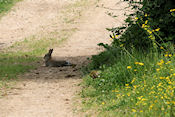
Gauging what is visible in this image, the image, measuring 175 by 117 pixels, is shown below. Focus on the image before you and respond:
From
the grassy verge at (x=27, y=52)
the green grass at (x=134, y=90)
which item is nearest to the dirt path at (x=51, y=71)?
the grassy verge at (x=27, y=52)

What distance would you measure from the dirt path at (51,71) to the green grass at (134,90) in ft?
1.66

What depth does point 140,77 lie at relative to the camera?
7.10 metres

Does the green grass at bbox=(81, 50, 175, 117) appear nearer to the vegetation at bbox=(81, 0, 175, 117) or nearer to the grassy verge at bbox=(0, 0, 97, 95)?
the vegetation at bbox=(81, 0, 175, 117)

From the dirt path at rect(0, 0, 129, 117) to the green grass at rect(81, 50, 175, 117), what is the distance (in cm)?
51

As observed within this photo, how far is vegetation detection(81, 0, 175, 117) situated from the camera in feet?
18.1

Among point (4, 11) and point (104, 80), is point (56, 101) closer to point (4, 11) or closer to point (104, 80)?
point (104, 80)

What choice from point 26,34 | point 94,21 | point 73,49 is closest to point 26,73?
point 73,49

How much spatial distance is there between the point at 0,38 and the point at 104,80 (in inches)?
415

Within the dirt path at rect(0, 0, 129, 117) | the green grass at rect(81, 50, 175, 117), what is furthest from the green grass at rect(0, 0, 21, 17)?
the green grass at rect(81, 50, 175, 117)

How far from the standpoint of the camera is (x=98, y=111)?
252 inches

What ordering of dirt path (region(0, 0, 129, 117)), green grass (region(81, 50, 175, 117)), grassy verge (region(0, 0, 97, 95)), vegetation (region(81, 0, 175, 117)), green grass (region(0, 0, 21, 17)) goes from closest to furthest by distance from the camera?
1. green grass (region(81, 50, 175, 117))
2. vegetation (region(81, 0, 175, 117))
3. dirt path (region(0, 0, 129, 117))
4. grassy verge (region(0, 0, 97, 95))
5. green grass (region(0, 0, 21, 17))

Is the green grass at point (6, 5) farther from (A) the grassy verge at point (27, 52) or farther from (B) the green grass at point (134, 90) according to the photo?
(B) the green grass at point (134, 90)

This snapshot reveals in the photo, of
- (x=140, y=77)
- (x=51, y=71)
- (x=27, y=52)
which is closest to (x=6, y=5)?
(x=27, y=52)

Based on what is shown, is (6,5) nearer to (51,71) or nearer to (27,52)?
(27,52)
